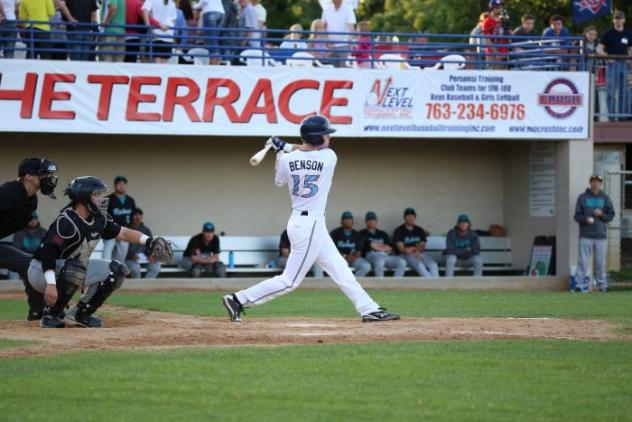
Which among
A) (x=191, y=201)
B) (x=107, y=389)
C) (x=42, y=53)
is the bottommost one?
(x=107, y=389)

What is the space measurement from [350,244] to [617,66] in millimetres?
6423

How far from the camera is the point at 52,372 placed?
28.1 feet

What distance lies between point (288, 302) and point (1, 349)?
7.11 metres

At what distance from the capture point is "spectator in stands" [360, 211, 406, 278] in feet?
70.6

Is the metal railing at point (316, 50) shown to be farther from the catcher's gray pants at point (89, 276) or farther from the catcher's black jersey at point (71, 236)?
the catcher's black jersey at point (71, 236)

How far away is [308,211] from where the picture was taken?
11.8m

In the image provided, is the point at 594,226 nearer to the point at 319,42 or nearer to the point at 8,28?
the point at 319,42

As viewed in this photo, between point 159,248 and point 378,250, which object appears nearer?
point 159,248

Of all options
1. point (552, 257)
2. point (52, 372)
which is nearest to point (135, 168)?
point (552, 257)

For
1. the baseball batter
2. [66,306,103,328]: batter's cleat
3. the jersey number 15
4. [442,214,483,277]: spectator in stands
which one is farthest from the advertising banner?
the jersey number 15

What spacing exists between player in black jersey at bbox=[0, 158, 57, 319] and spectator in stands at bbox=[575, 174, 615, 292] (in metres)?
11.5

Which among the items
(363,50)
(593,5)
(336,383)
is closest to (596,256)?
(593,5)

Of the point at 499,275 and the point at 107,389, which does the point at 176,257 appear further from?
the point at 107,389

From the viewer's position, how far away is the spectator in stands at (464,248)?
72.1 feet
